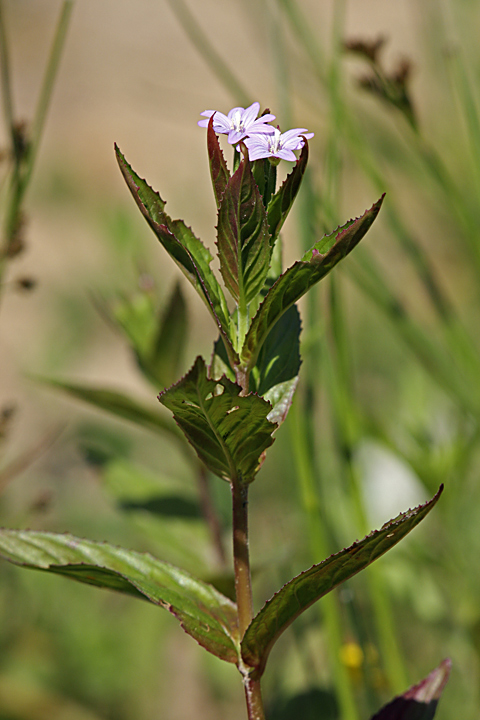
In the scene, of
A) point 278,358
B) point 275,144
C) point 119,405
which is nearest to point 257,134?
point 275,144

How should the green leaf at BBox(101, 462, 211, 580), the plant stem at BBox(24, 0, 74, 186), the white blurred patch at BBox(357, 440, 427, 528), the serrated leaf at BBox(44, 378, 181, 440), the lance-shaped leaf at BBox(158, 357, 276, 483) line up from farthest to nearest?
the white blurred patch at BBox(357, 440, 427, 528) < the green leaf at BBox(101, 462, 211, 580) < the serrated leaf at BBox(44, 378, 181, 440) < the plant stem at BBox(24, 0, 74, 186) < the lance-shaped leaf at BBox(158, 357, 276, 483)

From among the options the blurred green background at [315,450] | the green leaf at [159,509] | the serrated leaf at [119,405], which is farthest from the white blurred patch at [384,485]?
the serrated leaf at [119,405]

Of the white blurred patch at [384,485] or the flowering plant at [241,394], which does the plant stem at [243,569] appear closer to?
the flowering plant at [241,394]

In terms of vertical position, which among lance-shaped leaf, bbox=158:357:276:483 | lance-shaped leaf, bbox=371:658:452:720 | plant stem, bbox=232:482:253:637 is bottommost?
lance-shaped leaf, bbox=371:658:452:720

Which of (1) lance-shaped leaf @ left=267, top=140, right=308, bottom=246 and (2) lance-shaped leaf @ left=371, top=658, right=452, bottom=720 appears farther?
(2) lance-shaped leaf @ left=371, top=658, right=452, bottom=720

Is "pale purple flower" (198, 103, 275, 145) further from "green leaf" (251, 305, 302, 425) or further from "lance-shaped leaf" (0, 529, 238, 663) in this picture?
"lance-shaped leaf" (0, 529, 238, 663)

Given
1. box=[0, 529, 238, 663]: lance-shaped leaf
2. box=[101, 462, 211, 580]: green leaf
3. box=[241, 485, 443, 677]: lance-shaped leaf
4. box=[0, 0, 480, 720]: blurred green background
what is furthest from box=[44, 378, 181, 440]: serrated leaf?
box=[241, 485, 443, 677]: lance-shaped leaf

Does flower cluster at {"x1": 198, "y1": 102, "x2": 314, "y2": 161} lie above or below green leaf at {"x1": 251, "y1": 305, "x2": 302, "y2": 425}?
above
